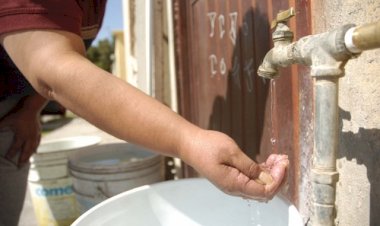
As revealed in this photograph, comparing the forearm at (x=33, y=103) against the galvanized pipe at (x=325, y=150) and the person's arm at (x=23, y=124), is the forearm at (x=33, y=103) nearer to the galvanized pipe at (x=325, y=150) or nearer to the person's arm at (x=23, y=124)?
the person's arm at (x=23, y=124)

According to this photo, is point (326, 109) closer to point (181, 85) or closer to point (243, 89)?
point (243, 89)

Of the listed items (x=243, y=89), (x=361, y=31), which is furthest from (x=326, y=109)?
(x=243, y=89)

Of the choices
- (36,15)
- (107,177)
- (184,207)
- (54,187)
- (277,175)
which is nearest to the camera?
(277,175)

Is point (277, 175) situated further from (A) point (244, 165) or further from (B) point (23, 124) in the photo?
(B) point (23, 124)

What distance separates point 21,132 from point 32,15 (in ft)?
3.59

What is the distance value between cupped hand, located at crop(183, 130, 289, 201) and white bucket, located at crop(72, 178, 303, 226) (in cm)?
29

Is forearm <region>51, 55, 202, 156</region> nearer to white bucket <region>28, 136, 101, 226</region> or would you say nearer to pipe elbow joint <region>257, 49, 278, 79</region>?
pipe elbow joint <region>257, 49, 278, 79</region>

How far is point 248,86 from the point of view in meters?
1.61

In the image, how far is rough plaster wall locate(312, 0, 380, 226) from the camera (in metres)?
0.76

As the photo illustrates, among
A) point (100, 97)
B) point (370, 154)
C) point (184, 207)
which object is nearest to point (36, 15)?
point (100, 97)

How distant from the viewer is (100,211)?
102 cm

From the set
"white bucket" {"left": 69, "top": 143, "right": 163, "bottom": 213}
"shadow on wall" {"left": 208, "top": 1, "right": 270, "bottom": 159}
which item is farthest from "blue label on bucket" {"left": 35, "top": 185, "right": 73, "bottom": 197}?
"shadow on wall" {"left": 208, "top": 1, "right": 270, "bottom": 159}

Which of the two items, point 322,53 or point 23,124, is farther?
point 23,124

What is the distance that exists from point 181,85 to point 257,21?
137 cm
